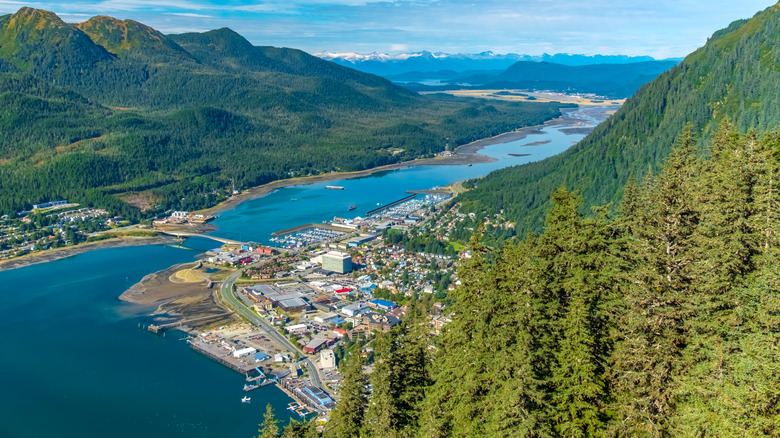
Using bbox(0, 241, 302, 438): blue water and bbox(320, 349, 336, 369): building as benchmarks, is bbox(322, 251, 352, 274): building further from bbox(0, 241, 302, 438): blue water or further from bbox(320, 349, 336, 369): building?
bbox(320, 349, 336, 369): building

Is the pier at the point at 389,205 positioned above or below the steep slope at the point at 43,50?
below

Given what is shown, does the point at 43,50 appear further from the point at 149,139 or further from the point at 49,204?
the point at 49,204

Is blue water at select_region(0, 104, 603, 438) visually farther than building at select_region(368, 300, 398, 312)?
No

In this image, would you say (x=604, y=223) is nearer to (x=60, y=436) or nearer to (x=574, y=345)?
(x=574, y=345)

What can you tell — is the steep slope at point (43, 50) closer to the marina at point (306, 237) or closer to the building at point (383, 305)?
the marina at point (306, 237)

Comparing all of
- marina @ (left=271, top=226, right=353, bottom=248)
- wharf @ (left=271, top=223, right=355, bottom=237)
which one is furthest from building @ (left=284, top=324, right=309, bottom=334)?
wharf @ (left=271, top=223, right=355, bottom=237)

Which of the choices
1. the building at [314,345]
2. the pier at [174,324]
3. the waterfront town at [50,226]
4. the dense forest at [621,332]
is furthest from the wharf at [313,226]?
the dense forest at [621,332]

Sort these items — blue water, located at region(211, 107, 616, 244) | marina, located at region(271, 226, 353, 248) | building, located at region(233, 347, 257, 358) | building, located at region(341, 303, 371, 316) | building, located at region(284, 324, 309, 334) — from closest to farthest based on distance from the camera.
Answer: building, located at region(233, 347, 257, 358) → building, located at region(284, 324, 309, 334) → building, located at region(341, 303, 371, 316) → marina, located at region(271, 226, 353, 248) → blue water, located at region(211, 107, 616, 244)

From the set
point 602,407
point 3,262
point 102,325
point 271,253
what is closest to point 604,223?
point 602,407
